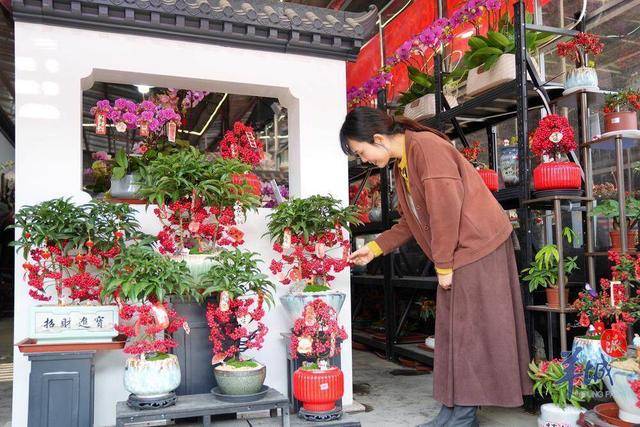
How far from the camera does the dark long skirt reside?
8.91 ft

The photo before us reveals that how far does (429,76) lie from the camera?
16.4ft

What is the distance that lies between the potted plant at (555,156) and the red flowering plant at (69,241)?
2.29 m

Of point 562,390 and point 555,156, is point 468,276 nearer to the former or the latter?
point 562,390

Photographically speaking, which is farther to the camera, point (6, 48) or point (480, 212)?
point (6, 48)

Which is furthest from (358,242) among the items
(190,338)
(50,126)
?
(50,126)

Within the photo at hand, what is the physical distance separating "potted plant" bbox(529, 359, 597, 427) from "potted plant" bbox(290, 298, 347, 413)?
971 mm

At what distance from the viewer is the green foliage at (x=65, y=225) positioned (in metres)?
2.88

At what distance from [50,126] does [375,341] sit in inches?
144

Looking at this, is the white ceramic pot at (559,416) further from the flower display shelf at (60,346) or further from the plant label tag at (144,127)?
the plant label tag at (144,127)

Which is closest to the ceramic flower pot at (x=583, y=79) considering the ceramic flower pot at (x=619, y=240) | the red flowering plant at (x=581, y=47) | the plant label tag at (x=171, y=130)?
the red flowering plant at (x=581, y=47)

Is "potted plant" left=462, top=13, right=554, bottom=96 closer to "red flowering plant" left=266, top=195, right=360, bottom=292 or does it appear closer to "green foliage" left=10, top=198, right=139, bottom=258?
"red flowering plant" left=266, top=195, right=360, bottom=292

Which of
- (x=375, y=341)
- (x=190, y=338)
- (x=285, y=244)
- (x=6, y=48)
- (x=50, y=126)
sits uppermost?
(x=6, y=48)

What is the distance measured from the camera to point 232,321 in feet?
9.73

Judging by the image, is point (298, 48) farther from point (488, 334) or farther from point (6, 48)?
point (6, 48)
